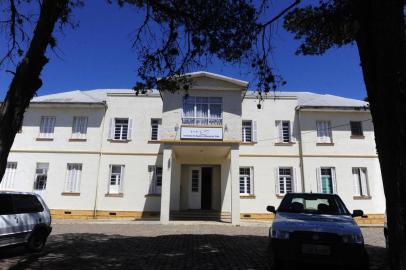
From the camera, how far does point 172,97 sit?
19.5m

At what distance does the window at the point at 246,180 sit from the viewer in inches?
866

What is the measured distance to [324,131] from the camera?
74.8ft

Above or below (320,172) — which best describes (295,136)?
above

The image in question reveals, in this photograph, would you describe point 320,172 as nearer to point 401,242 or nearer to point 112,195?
point 112,195

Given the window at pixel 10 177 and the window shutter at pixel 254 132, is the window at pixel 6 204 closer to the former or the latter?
the window at pixel 10 177

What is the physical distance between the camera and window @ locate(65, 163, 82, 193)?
849 inches

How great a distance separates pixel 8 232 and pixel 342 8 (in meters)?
9.82

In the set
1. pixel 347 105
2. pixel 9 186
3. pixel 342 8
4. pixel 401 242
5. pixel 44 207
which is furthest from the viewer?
pixel 347 105

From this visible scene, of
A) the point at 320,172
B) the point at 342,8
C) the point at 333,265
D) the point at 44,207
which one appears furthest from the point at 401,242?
the point at 320,172

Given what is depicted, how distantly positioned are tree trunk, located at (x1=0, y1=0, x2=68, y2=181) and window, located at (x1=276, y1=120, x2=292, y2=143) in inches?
732

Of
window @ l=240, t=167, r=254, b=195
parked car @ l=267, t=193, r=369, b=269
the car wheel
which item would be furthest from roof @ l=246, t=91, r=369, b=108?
parked car @ l=267, t=193, r=369, b=269

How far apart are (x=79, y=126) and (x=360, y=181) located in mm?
18975

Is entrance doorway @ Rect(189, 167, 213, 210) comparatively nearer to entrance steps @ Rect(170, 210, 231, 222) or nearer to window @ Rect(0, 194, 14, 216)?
entrance steps @ Rect(170, 210, 231, 222)

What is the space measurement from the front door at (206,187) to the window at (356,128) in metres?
9.95
